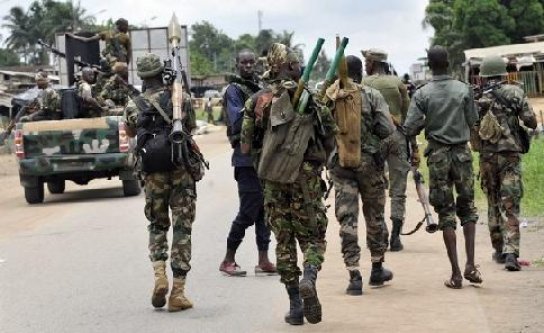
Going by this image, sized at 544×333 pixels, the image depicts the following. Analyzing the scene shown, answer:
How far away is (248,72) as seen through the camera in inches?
357

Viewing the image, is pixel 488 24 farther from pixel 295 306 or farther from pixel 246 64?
pixel 295 306

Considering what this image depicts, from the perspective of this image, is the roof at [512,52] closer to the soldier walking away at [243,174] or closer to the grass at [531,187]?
the grass at [531,187]

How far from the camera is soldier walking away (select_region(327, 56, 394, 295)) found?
27.8 ft

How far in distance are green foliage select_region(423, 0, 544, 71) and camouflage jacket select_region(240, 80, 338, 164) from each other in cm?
5042

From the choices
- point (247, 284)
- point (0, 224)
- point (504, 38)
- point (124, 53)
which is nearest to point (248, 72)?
point (247, 284)

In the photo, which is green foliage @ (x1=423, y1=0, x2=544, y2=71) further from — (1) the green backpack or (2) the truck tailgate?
(1) the green backpack

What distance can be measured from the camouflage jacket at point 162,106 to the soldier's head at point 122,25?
13.4 meters

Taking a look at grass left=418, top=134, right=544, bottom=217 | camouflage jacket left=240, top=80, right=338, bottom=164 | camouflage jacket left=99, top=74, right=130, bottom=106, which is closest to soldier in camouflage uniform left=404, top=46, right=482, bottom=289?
camouflage jacket left=240, top=80, right=338, bottom=164

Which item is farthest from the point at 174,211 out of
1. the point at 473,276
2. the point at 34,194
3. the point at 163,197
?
the point at 34,194

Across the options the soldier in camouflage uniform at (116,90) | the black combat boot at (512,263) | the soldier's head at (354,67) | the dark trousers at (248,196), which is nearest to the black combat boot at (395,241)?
the black combat boot at (512,263)

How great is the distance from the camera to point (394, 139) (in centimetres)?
1049

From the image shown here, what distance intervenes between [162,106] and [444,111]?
7.24ft

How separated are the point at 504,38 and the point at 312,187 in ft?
176

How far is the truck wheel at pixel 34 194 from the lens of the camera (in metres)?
17.6
